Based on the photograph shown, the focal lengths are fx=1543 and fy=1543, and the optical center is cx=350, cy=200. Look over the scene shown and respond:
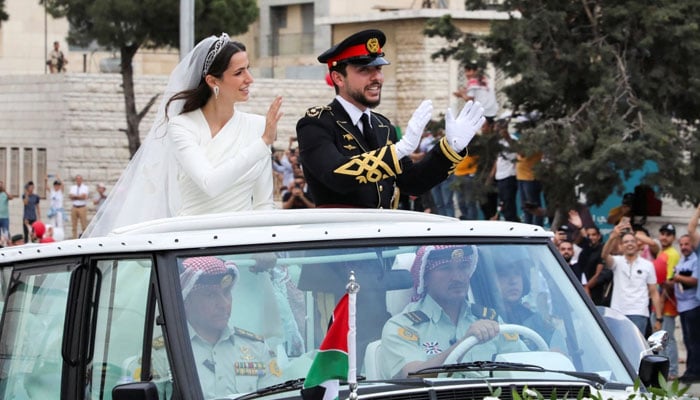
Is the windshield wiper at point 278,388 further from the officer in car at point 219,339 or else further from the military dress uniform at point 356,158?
the military dress uniform at point 356,158

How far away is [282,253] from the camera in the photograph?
554 centimetres

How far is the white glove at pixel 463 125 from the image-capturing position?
23.3 feet

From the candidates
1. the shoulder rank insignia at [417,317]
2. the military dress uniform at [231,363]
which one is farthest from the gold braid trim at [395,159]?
the military dress uniform at [231,363]

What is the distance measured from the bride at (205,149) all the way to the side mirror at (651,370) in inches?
Answer: 110

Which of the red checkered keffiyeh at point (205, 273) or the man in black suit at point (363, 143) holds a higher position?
the man in black suit at point (363, 143)

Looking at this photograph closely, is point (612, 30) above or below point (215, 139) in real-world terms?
above

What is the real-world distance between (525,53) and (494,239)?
13233 millimetres

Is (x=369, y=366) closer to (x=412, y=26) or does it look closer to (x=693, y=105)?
(x=693, y=105)

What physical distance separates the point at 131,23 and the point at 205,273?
35.3 metres

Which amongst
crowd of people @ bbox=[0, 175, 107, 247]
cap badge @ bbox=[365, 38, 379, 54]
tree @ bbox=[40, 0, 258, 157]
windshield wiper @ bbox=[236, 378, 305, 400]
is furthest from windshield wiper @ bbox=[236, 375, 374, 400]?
tree @ bbox=[40, 0, 258, 157]

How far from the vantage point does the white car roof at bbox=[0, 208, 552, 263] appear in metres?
5.51

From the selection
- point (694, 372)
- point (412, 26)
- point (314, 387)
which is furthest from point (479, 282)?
point (412, 26)

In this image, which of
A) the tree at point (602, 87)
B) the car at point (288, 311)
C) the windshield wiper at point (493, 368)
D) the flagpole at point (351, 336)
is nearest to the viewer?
the flagpole at point (351, 336)

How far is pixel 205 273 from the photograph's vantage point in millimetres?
5398
